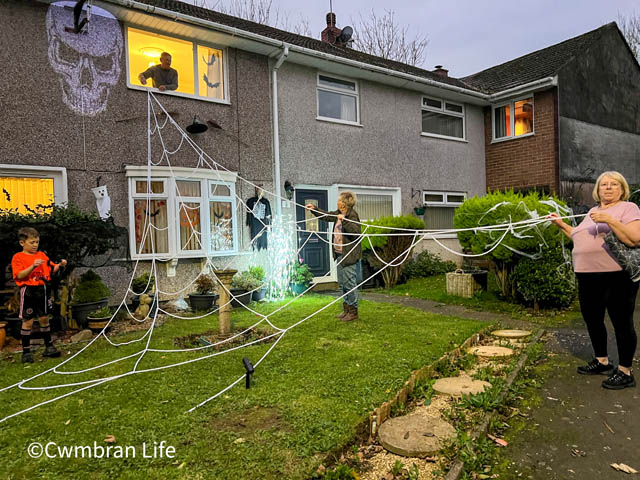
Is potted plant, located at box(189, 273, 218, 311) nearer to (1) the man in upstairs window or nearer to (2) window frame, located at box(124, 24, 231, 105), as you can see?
(2) window frame, located at box(124, 24, 231, 105)

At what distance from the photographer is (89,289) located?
6109 millimetres

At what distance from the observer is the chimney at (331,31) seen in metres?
14.1

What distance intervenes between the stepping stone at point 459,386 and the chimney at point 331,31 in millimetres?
13043

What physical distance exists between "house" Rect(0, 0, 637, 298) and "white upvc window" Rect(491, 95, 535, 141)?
320 mm

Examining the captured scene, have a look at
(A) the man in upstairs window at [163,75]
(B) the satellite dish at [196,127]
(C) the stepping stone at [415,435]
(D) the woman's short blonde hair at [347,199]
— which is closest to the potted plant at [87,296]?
(B) the satellite dish at [196,127]

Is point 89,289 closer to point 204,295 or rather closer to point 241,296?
point 204,295

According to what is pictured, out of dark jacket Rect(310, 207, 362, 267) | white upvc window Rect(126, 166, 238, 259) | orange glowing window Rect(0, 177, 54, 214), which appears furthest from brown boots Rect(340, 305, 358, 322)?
orange glowing window Rect(0, 177, 54, 214)

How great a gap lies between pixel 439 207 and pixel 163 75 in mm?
8045

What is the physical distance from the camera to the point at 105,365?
4.25 metres

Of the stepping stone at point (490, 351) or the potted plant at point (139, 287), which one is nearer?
the stepping stone at point (490, 351)

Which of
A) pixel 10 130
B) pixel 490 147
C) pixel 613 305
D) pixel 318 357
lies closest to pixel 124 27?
pixel 10 130

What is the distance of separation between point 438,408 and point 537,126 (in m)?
11.4

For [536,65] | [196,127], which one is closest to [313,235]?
[196,127]

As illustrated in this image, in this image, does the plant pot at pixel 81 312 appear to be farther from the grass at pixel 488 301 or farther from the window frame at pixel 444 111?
the window frame at pixel 444 111
